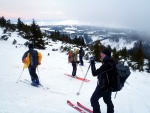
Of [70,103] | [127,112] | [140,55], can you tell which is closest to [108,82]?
[70,103]

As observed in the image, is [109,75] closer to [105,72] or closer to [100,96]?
[105,72]

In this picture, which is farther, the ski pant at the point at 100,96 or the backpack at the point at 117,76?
the ski pant at the point at 100,96

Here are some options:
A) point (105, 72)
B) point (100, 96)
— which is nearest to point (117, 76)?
point (105, 72)

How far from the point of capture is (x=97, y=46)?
28438 mm

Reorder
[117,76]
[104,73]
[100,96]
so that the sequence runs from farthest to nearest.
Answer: [100,96] < [104,73] < [117,76]

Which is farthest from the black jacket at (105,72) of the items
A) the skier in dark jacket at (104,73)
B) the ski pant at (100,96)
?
the ski pant at (100,96)

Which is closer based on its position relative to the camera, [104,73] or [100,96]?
[104,73]

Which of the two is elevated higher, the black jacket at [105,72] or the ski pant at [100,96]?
the black jacket at [105,72]

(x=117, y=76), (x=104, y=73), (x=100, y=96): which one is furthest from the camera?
(x=100, y=96)

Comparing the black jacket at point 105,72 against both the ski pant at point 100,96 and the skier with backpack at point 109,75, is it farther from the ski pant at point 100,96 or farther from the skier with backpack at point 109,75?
the ski pant at point 100,96

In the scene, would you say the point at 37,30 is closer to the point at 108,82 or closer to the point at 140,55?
the point at 140,55

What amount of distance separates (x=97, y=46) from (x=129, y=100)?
68.2 feet

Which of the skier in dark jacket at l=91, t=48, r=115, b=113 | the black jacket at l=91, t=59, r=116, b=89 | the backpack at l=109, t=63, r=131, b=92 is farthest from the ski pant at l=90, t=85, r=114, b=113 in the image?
the backpack at l=109, t=63, r=131, b=92

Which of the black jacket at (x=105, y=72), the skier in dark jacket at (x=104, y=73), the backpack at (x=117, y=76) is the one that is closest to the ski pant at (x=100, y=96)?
the skier in dark jacket at (x=104, y=73)
